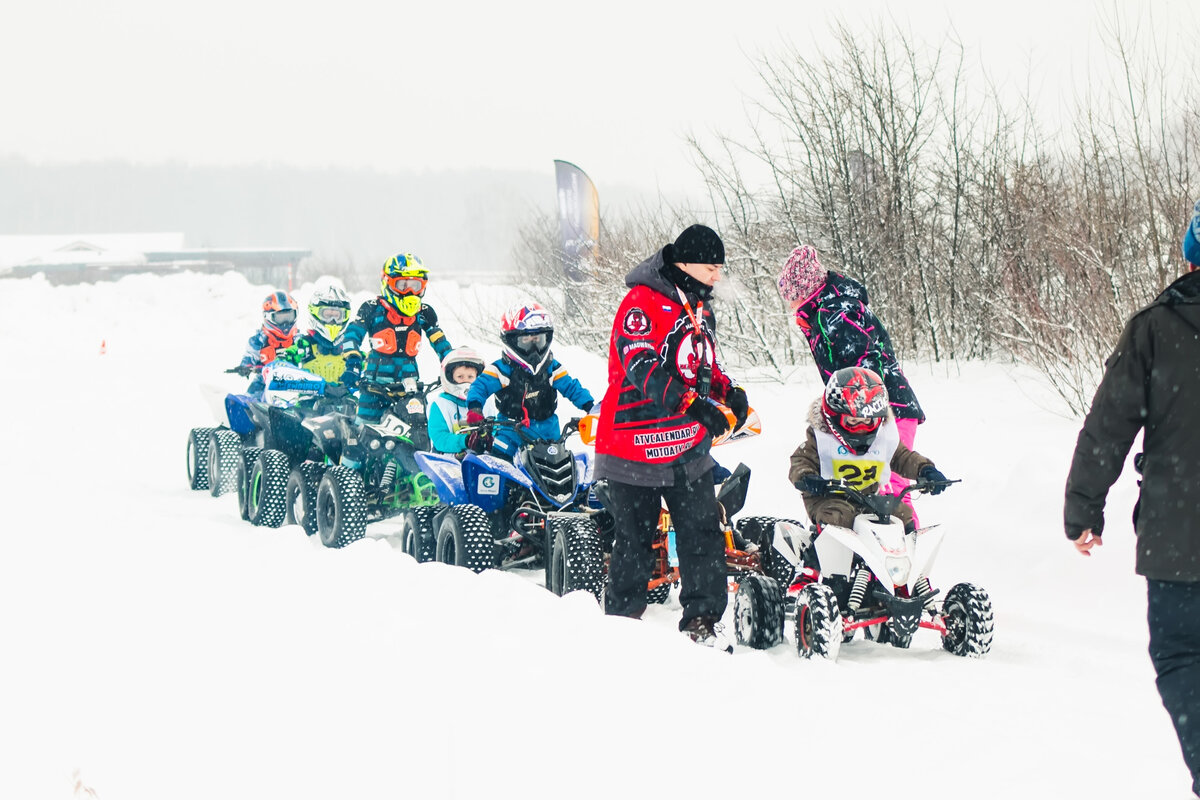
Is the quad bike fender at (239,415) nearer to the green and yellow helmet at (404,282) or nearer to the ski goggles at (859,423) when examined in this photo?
the green and yellow helmet at (404,282)

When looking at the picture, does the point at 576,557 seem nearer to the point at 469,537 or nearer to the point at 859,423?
the point at 469,537

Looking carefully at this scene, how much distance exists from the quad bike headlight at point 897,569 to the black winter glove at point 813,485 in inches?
18.3

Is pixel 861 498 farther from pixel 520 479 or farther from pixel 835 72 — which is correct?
pixel 835 72

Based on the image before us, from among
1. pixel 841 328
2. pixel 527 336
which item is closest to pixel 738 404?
pixel 841 328

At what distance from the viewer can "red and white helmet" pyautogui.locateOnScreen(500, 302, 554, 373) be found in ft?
24.4

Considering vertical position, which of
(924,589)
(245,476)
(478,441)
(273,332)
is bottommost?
(245,476)

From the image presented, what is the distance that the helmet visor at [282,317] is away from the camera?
12.6m

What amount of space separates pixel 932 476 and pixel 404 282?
17.7 ft

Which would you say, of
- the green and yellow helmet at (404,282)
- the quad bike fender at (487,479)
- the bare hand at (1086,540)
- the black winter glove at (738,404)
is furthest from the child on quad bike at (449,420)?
the bare hand at (1086,540)

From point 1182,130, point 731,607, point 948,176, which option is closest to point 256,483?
point 731,607

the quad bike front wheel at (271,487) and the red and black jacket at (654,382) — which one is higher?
the red and black jacket at (654,382)

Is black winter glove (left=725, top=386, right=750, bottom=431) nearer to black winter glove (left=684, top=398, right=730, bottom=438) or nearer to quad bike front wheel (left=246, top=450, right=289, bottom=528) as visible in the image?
black winter glove (left=684, top=398, right=730, bottom=438)

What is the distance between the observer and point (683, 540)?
5.59 m

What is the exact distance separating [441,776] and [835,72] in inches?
531
